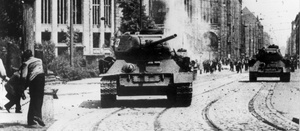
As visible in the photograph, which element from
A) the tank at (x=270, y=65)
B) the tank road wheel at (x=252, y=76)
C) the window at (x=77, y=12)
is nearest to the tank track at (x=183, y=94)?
the tank at (x=270, y=65)

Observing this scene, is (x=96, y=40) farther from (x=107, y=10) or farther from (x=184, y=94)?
(x=184, y=94)

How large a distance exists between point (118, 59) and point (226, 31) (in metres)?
68.8

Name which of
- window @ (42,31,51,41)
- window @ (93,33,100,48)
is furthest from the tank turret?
window @ (93,33,100,48)

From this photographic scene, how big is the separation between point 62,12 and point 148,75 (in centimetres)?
5556

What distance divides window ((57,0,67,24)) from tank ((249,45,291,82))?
4159cm

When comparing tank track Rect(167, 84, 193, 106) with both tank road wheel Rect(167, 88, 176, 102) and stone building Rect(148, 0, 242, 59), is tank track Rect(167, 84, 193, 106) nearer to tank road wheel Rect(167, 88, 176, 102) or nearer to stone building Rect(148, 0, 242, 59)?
tank road wheel Rect(167, 88, 176, 102)

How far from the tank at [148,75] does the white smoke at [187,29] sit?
89.8 ft

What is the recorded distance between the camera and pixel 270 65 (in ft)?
96.5

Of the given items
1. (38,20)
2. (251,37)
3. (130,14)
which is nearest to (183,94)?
(130,14)

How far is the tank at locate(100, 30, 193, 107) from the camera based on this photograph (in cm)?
1441

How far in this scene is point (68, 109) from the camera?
45.4 feet

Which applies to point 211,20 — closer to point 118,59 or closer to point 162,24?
point 162,24

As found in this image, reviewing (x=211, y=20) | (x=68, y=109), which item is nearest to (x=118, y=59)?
(x=68, y=109)

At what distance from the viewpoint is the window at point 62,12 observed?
68062mm
